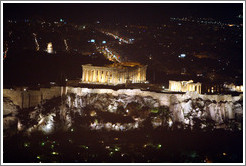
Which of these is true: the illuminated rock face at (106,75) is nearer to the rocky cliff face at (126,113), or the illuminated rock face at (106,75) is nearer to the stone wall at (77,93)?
the stone wall at (77,93)

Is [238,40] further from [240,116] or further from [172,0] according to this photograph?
[172,0]

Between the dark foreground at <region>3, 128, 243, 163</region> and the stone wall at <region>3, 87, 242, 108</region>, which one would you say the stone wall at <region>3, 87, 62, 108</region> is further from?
the dark foreground at <region>3, 128, 243, 163</region>

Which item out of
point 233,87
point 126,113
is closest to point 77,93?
point 126,113

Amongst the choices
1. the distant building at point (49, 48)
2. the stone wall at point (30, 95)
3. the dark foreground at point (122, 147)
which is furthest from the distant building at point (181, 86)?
the distant building at point (49, 48)

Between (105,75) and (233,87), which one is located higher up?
(105,75)

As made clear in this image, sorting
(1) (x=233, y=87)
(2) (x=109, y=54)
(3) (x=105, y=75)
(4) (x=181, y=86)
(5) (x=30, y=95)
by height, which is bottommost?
(5) (x=30, y=95)

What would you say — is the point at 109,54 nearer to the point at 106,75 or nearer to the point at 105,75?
the point at 106,75

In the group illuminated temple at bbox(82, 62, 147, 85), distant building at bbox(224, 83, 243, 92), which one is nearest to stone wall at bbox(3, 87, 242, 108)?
illuminated temple at bbox(82, 62, 147, 85)
